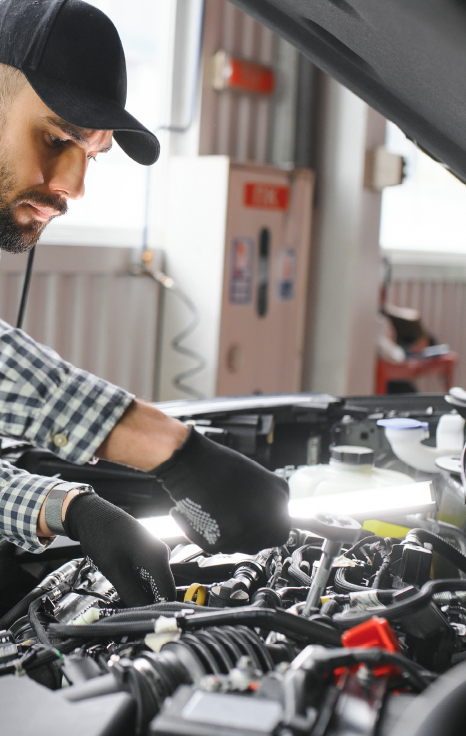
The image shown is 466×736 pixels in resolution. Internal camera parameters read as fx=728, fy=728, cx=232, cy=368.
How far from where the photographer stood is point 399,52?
30.6 inches

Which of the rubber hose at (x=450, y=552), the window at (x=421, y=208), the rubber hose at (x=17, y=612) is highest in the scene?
the window at (x=421, y=208)

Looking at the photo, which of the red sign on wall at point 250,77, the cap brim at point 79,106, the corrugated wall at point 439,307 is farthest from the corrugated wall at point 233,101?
the cap brim at point 79,106

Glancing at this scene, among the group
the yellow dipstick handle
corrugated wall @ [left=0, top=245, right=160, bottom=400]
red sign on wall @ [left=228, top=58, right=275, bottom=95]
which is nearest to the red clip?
the yellow dipstick handle

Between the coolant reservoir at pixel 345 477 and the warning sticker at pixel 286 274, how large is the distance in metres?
2.41

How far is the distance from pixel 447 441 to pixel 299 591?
0.57 meters

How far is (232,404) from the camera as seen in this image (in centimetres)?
156

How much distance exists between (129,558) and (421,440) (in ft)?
2.11

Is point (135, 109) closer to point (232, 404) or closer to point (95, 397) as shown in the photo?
point (232, 404)

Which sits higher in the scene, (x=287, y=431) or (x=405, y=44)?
(x=405, y=44)

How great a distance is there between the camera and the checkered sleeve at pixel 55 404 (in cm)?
93

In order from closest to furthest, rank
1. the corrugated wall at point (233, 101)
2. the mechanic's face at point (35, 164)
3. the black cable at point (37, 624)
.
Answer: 1. the black cable at point (37, 624)
2. the mechanic's face at point (35, 164)
3. the corrugated wall at point (233, 101)

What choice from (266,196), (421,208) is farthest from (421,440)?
(421,208)

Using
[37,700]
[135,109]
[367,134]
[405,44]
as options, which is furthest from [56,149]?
[367,134]

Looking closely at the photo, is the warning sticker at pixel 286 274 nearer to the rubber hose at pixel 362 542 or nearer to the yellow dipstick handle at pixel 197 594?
the rubber hose at pixel 362 542
